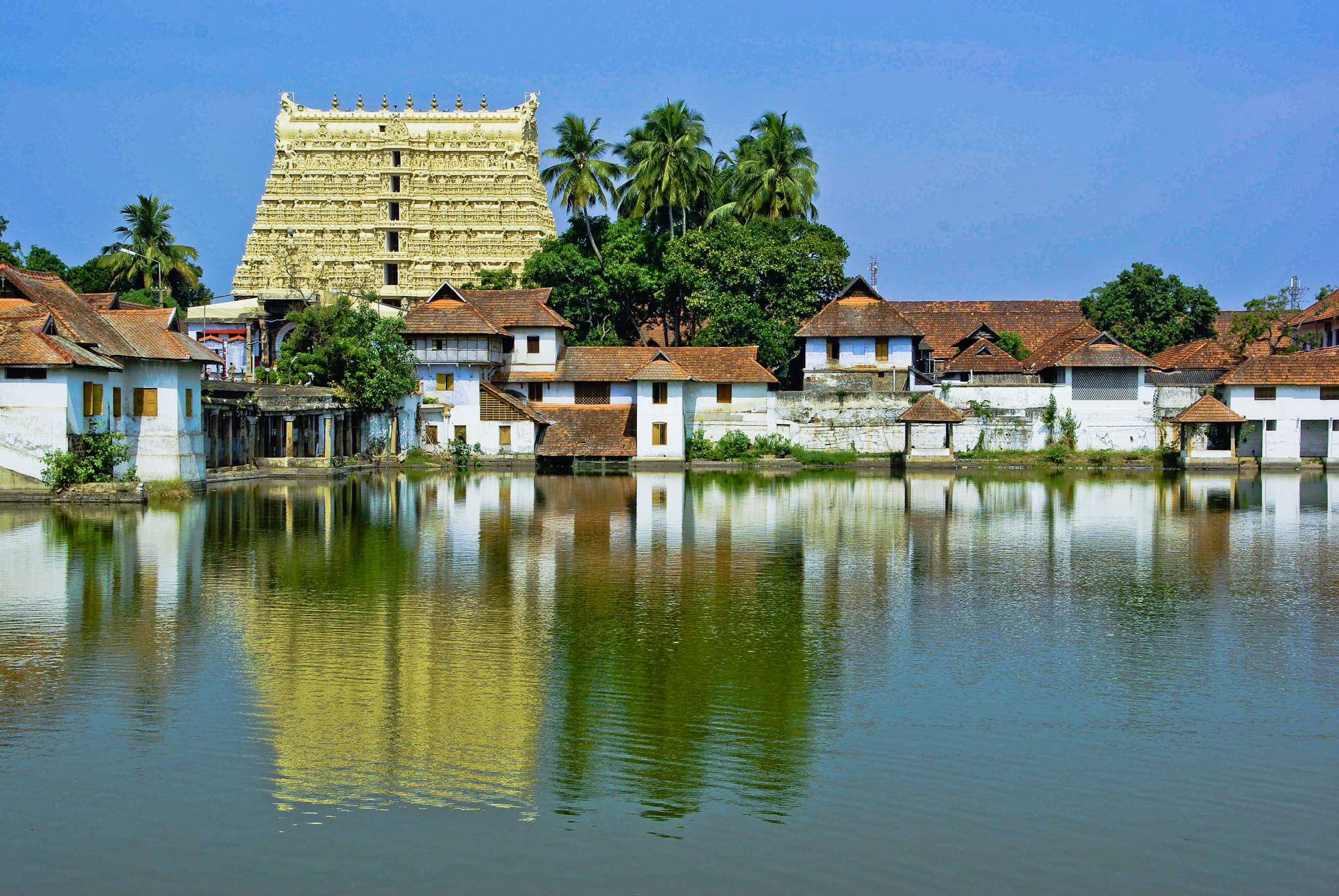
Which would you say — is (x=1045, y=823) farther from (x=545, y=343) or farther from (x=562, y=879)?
(x=545, y=343)

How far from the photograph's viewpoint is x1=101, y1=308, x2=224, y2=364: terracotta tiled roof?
109 ft

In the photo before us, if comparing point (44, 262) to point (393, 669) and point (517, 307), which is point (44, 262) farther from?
point (393, 669)

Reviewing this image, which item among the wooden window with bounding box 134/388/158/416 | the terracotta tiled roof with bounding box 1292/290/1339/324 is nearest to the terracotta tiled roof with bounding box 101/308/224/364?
the wooden window with bounding box 134/388/158/416

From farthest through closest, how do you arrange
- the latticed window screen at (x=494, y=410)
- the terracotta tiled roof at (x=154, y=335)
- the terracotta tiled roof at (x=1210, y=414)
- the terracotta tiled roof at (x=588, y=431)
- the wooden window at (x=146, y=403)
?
the latticed window screen at (x=494, y=410) → the terracotta tiled roof at (x=588, y=431) → the terracotta tiled roof at (x=1210, y=414) → the terracotta tiled roof at (x=154, y=335) → the wooden window at (x=146, y=403)

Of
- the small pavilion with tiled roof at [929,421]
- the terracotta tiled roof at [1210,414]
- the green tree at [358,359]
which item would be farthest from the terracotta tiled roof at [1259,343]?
the green tree at [358,359]

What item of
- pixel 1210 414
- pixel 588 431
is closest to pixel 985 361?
pixel 1210 414

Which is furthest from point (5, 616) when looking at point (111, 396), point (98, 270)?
point (98, 270)

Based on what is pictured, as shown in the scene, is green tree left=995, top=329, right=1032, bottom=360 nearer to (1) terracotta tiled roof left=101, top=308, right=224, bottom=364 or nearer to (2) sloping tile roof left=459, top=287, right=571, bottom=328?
(2) sloping tile roof left=459, top=287, right=571, bottom=328

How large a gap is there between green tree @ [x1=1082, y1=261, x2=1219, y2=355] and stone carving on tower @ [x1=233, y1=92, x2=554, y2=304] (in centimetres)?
3091

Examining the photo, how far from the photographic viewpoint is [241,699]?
1179cm

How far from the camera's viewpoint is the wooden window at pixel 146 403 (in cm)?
3312

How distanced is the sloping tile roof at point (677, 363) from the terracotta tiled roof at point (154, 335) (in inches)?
704

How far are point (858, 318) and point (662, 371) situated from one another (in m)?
9.25

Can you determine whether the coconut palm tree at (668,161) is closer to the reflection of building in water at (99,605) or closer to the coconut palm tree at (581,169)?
the coconut palm tree at (581,169)
